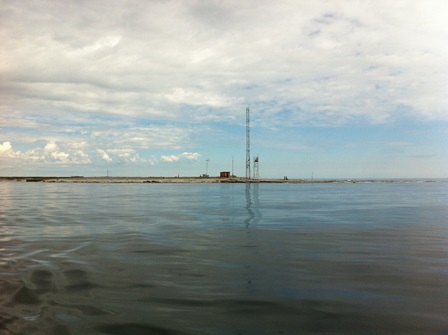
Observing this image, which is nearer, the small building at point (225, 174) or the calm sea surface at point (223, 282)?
the calm sea surface at point (223, 282)

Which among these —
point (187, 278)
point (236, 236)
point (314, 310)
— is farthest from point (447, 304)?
point (236, 236)

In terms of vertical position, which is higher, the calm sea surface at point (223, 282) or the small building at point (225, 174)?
the small building at point (225, 174)

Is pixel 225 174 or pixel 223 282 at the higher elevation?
pixel 225 174

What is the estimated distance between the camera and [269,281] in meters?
10.5

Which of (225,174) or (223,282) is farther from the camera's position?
(225,174)

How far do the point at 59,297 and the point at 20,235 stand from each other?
1187 centimetres

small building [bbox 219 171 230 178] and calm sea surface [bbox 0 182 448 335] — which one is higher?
small building [bbox 219 171 230 178]

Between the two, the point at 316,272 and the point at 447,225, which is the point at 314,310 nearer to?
the point at 316,272

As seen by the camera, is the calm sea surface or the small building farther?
the small building

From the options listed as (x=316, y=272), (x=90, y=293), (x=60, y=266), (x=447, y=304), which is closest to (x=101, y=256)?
(x=60, y=266)

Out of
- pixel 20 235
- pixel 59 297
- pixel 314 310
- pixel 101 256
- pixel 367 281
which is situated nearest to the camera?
pixel 314 310

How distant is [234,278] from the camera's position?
10.8m

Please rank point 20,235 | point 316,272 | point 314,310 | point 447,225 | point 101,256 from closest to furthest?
1. point 314,310
2. point 316,272
3. point 101,256
4. point 20,235
5. point 447,225

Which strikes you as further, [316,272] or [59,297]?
[316,272]
